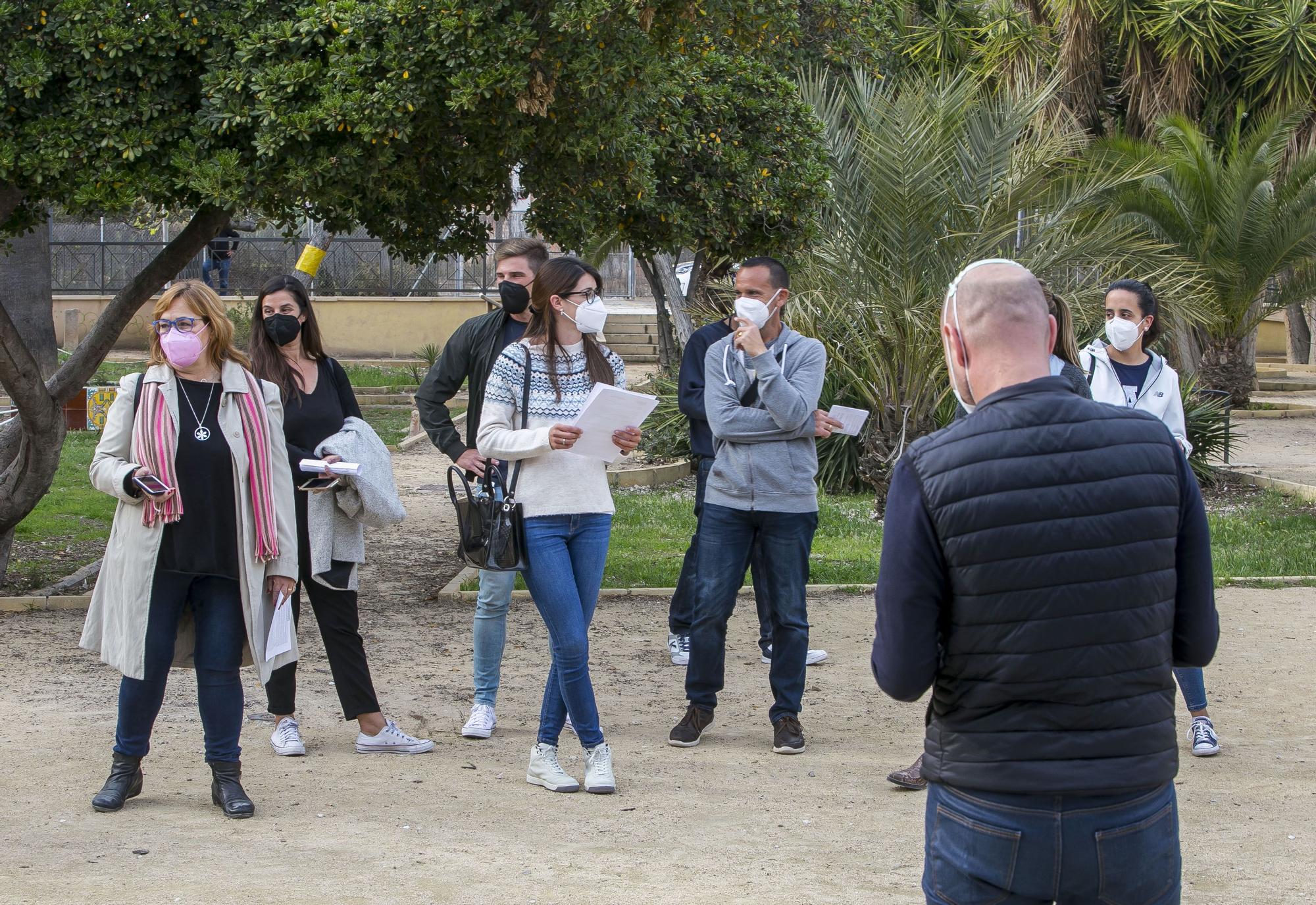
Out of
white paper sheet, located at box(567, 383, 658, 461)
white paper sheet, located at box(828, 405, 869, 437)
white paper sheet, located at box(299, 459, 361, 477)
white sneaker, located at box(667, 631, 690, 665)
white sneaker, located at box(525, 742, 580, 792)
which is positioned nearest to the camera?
white paper sheet, located at box(567, 383, 658, 461)

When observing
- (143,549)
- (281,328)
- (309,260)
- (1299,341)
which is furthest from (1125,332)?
(1299,341)

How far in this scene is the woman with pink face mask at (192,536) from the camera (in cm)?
449

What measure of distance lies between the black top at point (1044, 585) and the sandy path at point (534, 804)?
5.91ft

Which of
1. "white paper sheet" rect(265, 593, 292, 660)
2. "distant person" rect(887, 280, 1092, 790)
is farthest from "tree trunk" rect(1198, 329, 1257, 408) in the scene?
"white paper sheet" rect(265, 593, 292, 660)

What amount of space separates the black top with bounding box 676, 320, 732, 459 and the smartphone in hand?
96.0 inches

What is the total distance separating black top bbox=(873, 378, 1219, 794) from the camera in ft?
7.81

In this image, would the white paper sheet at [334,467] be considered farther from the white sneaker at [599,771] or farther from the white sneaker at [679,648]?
the white sneaker at [679,648]

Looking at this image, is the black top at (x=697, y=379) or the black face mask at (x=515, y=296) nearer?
the black face mask at (x=515, y=296)

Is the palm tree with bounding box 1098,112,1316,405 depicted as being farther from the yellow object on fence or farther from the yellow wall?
the yellow wall

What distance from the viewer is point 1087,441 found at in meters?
2.40

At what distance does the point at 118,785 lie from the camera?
4.68 m

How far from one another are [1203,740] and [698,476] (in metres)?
2.42

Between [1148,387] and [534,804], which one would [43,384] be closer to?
[534,804]

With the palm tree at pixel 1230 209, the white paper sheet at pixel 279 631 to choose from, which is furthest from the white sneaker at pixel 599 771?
the palm tree at pixel 1230 209
